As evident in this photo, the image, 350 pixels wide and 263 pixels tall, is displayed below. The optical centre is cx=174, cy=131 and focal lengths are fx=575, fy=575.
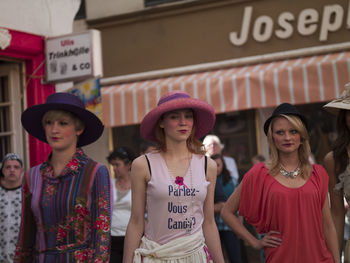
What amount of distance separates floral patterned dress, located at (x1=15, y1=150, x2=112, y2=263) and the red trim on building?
3.62 m

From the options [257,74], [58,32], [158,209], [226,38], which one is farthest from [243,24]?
[158,209]

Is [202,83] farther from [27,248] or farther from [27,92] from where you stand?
[27,248]

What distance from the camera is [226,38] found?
11938 millimetres

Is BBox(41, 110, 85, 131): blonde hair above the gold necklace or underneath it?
above

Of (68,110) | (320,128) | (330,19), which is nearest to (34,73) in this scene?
(68,110)

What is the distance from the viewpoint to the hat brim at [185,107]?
3803 millimetres

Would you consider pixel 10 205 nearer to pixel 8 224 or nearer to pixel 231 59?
pixel 8 224

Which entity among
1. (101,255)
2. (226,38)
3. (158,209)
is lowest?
(101,255)

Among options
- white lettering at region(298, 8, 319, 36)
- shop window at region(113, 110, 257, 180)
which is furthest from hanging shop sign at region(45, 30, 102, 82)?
white lettering at region(298, 8, 319, 36)

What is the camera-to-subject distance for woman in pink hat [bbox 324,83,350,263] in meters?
4.34

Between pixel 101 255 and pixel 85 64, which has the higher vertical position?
pixel 85 64

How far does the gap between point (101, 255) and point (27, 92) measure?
437cm

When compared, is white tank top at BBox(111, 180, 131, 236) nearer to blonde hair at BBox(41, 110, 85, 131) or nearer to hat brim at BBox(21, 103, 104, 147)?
hat brim at BBox(21, 103, 104, 147)

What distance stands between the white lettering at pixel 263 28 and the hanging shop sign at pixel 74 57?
498 centimetres
